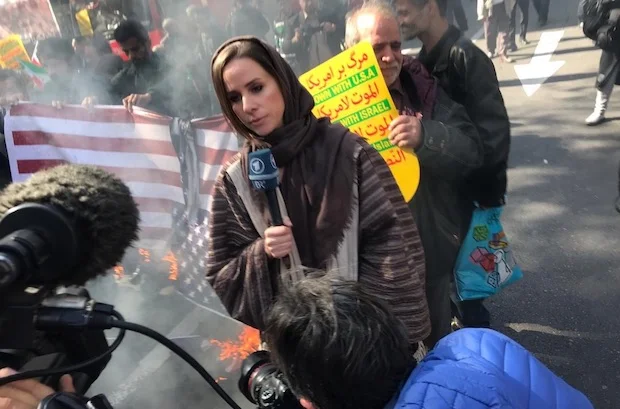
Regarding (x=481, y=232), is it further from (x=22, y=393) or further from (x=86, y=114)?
(x=86, y=114)

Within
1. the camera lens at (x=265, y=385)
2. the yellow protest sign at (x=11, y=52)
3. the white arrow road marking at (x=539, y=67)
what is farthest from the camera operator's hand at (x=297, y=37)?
the camera lens at (x=265, y=385)

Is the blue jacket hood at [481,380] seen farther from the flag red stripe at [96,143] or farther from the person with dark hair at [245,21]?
the person with dark hair at [245,21]

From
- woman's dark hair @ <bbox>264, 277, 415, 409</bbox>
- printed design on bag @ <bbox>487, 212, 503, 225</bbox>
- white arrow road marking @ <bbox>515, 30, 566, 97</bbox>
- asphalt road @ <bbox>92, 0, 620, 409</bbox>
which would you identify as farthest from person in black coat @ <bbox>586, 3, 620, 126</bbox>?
woman's dark hair @ <bbox>264, 277, 415, 409</bbox>

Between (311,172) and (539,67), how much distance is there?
7496 mm

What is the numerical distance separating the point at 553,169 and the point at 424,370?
14.2 feet

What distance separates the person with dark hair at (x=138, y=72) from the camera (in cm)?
449

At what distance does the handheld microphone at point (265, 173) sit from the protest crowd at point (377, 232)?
6cm

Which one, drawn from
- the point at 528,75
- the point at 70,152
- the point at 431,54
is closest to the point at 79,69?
the point at 70,152

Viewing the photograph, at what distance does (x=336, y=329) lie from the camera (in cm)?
107

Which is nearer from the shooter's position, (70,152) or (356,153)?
(356,153)

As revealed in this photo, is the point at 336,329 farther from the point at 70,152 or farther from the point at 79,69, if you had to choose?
the point at 79,69

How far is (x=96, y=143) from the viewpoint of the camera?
12.6 ft

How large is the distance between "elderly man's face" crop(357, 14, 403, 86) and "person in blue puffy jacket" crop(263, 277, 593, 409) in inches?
46.6

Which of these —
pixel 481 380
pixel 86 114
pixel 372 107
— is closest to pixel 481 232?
pixel 372 107
